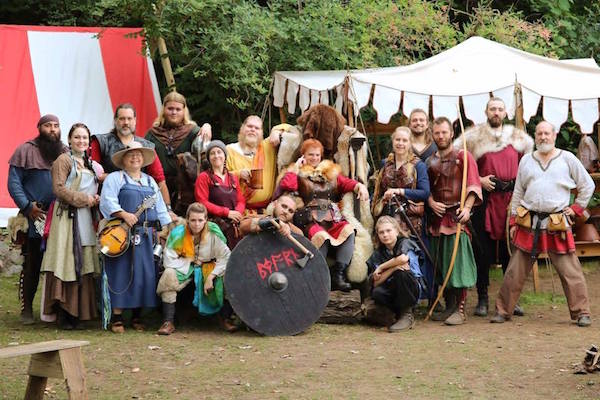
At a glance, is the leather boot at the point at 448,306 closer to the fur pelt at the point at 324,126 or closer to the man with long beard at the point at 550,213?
the man with long beard at the point at 550,213

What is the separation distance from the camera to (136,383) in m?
6.05

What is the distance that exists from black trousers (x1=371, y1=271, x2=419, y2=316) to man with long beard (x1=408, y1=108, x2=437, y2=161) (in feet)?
3.54

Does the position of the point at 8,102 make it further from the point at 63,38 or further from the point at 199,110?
the point at 199,110

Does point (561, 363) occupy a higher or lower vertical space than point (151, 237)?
lower

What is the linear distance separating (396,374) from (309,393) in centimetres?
68

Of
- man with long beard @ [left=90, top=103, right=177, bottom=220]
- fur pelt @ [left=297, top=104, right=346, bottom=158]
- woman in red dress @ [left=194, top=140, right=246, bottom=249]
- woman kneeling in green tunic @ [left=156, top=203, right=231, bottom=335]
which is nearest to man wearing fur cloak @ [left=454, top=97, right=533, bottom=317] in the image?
fur pelt @ [left=297, top=104, right=346, bottom=158]

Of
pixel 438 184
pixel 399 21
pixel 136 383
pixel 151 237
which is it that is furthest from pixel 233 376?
pixel 399 21

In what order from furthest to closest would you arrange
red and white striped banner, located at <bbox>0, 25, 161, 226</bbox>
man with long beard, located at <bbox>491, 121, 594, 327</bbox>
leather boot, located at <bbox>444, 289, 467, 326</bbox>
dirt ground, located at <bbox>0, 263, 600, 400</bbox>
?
red and white striped banner, located at <bbox>0, 25, 161, 226</bbox> → leather boot, located at <bbox>444, 289, 467, 326</bbox> → man with long beard, located at <bbox>491, 121, 594, 327</bbox> → dirt ground, located at <bbox>0, 263, 600, 400</bbox>

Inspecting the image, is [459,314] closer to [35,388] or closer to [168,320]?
[168,320]

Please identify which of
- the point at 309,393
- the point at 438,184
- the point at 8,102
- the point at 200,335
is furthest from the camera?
the point at 8,102

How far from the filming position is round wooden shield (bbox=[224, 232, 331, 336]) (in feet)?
24.6

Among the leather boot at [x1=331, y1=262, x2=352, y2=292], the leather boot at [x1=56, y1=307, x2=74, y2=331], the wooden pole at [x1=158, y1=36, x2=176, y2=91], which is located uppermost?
the wooden pole at [x1=158, y1=36, x2=176, y2=91]

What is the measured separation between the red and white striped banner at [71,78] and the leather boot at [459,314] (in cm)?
412

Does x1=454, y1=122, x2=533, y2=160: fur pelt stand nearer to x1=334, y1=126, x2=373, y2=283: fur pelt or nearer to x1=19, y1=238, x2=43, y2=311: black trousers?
x1=334, y1=126, x2=373, y2=283: fur pelt
